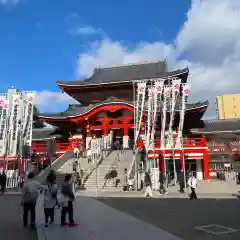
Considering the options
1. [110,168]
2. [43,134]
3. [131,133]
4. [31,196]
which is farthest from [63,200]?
[43,134]

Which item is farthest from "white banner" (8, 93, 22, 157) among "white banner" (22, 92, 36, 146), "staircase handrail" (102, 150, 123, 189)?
"staircase handrail" (102, 150, 123, 189)

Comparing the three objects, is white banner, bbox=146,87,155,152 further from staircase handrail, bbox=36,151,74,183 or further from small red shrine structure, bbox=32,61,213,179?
staircase handrail, bbox=36,151,74,183

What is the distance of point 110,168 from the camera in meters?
26.8

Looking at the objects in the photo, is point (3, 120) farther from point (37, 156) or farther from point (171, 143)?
point (171, 143)

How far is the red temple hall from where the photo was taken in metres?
32.0

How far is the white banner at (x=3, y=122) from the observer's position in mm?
29594

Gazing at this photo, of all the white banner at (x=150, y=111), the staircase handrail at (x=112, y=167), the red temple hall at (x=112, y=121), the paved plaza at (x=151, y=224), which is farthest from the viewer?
the red temple hall at (x=112, y=121)

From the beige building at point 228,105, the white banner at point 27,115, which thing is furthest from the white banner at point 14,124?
the beige building at point 228,105

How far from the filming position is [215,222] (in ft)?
33.6

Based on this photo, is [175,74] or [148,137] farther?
→ [175,74]

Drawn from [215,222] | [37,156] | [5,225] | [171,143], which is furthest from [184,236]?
[37,156]

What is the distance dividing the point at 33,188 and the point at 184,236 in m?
4.48

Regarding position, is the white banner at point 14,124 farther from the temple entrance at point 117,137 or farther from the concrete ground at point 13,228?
the concrete ground at point 13,228

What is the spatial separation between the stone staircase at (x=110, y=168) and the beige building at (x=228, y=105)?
236 feet
